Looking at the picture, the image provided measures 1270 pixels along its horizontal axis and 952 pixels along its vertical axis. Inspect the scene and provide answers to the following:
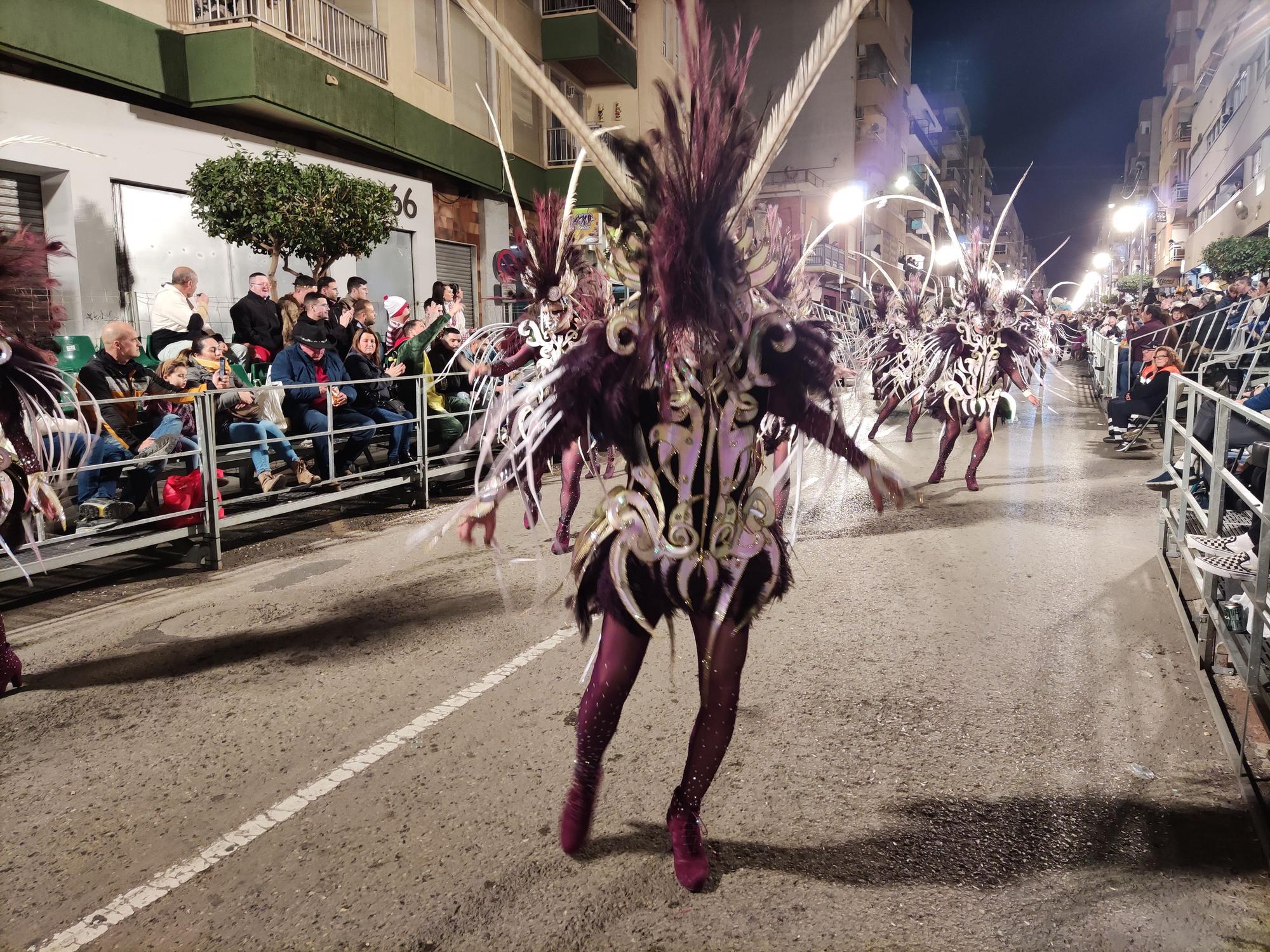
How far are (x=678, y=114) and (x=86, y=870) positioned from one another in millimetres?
2962

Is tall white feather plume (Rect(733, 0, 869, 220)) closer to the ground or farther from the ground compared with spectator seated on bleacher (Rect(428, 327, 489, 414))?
farther from the ground

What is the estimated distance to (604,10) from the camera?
25.3m

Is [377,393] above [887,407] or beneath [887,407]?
above

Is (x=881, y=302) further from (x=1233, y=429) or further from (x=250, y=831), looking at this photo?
(x=250, y=831)

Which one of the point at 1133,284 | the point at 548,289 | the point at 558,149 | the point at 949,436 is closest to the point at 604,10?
the point at 558,149

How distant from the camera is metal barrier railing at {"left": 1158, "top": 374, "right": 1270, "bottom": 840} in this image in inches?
140

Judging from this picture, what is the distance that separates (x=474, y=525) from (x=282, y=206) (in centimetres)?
985

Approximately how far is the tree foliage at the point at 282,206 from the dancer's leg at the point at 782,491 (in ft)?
21.2

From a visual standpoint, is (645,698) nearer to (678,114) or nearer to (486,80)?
(678,114)

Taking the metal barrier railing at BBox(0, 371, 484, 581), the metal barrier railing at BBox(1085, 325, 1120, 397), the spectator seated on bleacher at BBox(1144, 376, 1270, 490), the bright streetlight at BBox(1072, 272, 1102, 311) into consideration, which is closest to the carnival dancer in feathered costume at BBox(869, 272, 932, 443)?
the metal barrier railing at BBox(1085, 325, 1120, 397)

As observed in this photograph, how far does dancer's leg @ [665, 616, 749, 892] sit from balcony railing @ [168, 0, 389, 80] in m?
14.7

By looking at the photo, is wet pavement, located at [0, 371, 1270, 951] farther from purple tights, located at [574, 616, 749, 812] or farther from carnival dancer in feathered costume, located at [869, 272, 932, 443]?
carnival dancer in feathered costume, located at [869, 272, 932, 443]

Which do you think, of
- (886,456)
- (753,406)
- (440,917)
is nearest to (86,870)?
(440,917)

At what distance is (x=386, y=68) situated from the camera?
18.2 metres
